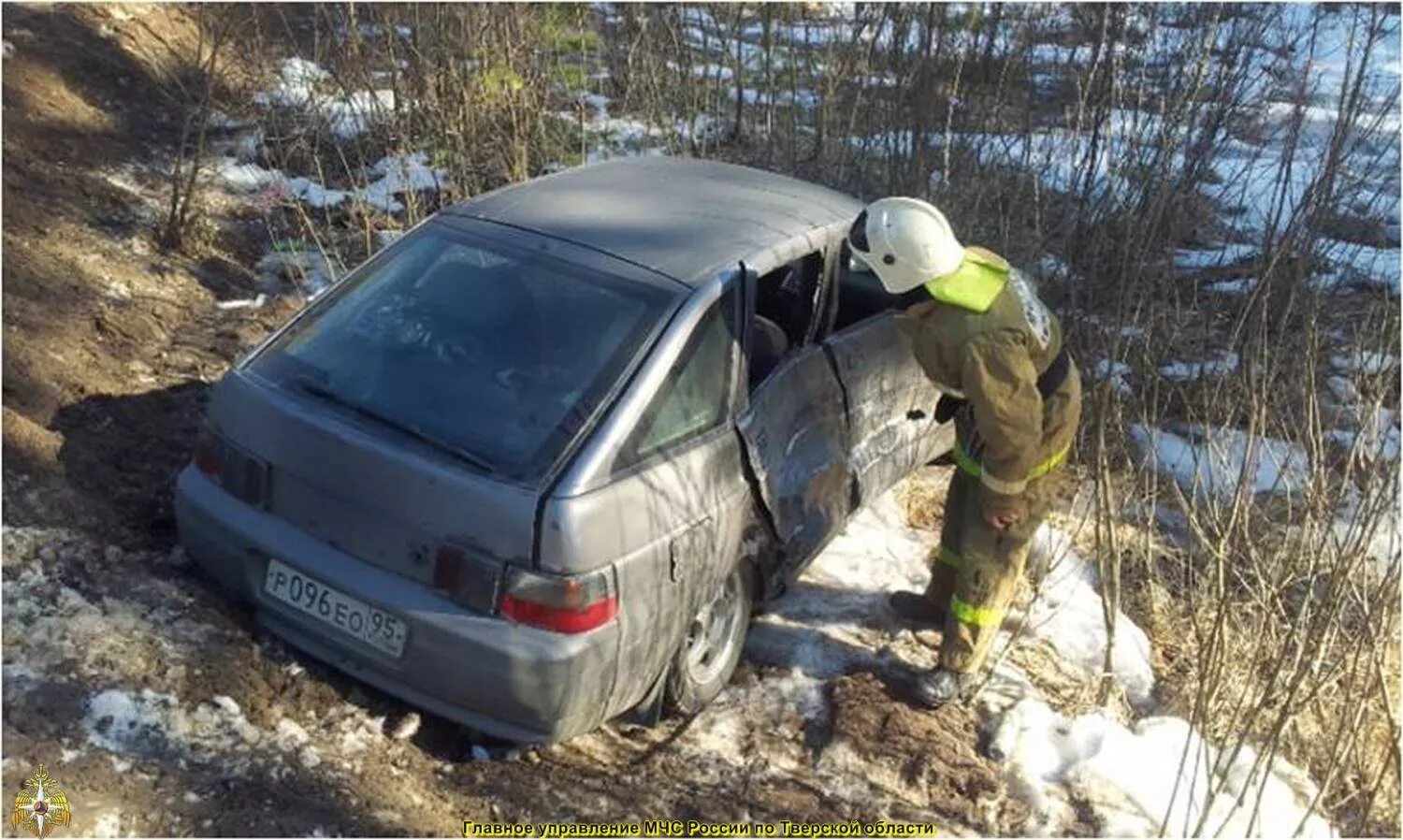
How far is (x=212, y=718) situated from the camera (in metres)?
3.29

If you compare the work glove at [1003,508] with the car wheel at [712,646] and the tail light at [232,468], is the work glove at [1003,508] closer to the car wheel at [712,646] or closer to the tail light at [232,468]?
the car wheel at [712,646]

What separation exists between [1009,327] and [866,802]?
1.55 meters

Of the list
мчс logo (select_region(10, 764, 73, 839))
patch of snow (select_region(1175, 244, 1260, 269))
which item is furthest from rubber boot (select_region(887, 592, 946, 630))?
patch of snow (select_region(1175, 244, 1260, 269))

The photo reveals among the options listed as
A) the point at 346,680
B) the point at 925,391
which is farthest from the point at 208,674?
the point at 925,391

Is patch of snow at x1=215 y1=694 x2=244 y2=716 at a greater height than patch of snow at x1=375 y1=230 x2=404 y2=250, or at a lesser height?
lesser

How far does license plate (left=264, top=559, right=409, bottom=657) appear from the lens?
10.7 feet

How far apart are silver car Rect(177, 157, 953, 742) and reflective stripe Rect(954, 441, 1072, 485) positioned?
51cm

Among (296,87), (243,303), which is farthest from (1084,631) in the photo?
(296,87)

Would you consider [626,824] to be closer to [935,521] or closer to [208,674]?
[208,674]

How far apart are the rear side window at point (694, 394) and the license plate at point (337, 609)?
74 cm

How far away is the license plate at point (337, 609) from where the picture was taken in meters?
3.26

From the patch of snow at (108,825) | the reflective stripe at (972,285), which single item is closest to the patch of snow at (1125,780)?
the reflective stripe at (972,285)

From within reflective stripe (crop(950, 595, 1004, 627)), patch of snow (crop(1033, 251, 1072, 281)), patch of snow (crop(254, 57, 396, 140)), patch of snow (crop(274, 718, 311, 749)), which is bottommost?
reflective stripe (crop(950, 595, 1004, 627))

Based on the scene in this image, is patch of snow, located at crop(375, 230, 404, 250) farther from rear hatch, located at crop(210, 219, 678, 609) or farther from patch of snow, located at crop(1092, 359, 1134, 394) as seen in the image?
patch of snow, located at crop(1092, 359, 1134, 394)
